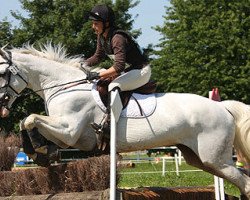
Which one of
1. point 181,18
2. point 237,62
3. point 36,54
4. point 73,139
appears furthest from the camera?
point 181,18

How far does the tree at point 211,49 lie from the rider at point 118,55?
27837 millimetres

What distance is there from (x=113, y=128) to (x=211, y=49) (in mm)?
30257

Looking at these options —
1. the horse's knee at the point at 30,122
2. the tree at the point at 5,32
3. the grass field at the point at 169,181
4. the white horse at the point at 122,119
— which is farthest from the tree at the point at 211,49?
the horse's knee at the point at 30,122

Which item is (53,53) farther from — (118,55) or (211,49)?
(211,49)

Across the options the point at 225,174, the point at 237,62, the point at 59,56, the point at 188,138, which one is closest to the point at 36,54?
the point at 59,56

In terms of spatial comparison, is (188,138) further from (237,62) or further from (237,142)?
(237,62)

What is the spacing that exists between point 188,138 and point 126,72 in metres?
0.97

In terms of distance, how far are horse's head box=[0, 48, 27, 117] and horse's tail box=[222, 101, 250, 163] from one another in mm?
2347

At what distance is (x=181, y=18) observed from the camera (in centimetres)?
3775

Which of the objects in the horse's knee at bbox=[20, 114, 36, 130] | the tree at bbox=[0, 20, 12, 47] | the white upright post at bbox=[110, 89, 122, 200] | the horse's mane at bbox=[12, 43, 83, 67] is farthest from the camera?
the tree at bbox=[0, 20, 12, 47]

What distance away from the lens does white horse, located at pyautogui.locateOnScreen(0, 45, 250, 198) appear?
20.9 feet

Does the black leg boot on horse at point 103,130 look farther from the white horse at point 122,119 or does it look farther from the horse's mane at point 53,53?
the horse's mane at point 53,53

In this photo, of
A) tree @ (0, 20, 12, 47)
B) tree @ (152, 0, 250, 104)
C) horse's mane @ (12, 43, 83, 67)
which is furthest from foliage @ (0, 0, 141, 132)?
horse's mane @ (12, 43, 83, 67)

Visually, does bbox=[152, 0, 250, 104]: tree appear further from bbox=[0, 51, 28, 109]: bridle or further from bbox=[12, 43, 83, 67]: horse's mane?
bbox=[0, 51, 28, 109]: bridle
